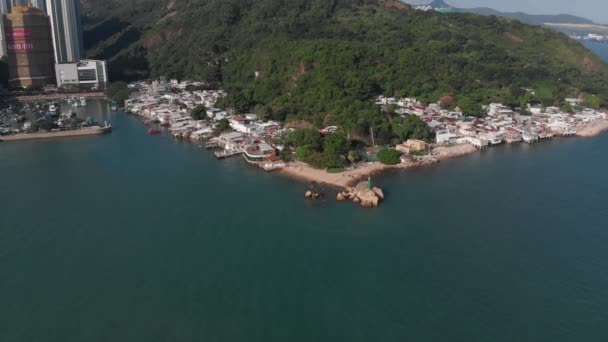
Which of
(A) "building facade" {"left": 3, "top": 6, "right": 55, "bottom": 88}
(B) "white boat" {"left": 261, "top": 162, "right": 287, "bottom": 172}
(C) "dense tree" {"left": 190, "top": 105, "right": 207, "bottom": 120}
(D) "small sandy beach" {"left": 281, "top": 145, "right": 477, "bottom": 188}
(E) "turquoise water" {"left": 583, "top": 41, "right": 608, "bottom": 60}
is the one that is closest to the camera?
(D) "small sandy beach" {"left": 281, "top": 145, "right": 477, "bottom": 188}

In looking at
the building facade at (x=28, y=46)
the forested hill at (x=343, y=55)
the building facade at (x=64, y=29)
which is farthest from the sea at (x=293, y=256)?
the building facade at (x=64, y=29)

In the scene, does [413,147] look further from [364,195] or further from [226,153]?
[226,153]

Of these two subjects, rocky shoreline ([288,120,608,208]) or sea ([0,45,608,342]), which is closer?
sea ([0,45,608,342])

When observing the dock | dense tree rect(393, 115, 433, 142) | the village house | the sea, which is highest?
dense tree rect(393, 115, 433, 142)

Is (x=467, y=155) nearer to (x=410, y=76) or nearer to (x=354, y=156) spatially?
(x=354, y=156)

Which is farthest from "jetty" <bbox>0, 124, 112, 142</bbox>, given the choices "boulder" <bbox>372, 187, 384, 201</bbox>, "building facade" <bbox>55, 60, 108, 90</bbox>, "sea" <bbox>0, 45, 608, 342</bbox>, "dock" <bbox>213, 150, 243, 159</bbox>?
"boulder" <bbox>372, 187, 384, 201</bbox>

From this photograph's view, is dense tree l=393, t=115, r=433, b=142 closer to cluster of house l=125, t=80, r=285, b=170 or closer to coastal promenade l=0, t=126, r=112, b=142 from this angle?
cluster of house l=125, t=80, r=285, b=170
